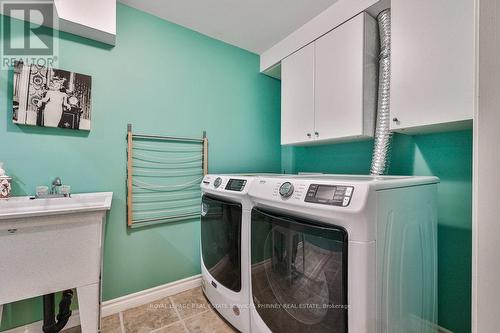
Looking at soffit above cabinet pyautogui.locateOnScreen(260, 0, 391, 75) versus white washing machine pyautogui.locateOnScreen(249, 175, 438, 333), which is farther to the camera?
soffit above cabinet pyautogui.locateOnScreen(260, 0, 391, 75)

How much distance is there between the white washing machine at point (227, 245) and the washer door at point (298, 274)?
98mm

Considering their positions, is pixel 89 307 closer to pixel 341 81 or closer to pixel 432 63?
pixel 341 81

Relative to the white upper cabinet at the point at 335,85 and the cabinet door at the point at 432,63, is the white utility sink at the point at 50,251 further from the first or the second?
the cabinet door at the point at 432,63

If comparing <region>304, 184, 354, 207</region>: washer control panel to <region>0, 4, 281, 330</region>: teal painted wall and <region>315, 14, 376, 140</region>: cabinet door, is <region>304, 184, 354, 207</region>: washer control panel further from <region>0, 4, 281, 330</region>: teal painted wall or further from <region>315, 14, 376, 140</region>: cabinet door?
<region>0, 4, 281, 330</region>: teal painted wall

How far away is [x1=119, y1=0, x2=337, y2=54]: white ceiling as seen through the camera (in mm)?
1648

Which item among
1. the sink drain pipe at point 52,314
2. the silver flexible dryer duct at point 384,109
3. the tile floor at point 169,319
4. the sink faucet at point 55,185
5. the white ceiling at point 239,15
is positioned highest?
the white ceiling at point 239,15

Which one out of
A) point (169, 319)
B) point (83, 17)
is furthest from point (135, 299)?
point (83, 17)

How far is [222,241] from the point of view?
150cm

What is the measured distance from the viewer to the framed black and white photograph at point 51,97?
1346 mm

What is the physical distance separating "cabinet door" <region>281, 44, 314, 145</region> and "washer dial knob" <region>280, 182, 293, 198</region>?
94 centimetres

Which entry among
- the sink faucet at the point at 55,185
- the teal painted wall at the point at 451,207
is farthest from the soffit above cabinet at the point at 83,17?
the teal painted wall at the point at 451,207

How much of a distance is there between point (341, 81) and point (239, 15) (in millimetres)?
999

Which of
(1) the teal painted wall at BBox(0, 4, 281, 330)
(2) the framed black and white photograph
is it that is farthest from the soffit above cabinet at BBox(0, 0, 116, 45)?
(2) the framed black and white photograph

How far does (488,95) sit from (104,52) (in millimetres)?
2096
